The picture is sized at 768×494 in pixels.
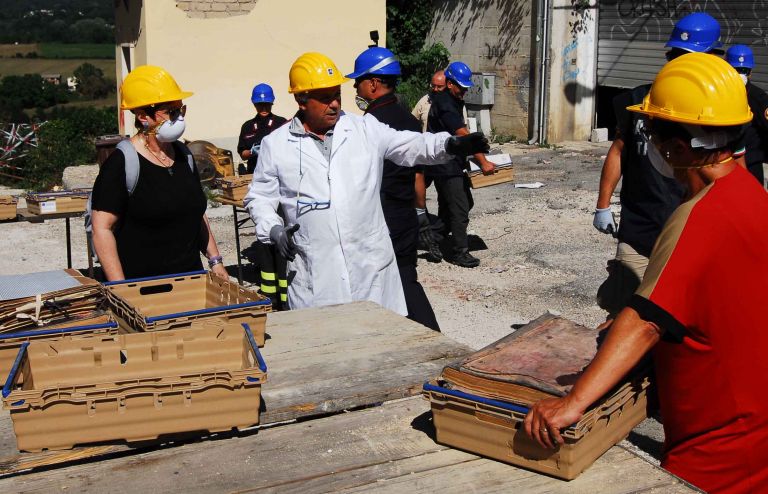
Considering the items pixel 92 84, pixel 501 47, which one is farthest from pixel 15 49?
pixel 501 47

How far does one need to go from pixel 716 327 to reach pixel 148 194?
255cm

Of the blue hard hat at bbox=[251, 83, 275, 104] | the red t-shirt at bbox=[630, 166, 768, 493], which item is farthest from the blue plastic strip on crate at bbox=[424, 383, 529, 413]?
the blue hard hat at bbox=[251, 83, 275, 104]

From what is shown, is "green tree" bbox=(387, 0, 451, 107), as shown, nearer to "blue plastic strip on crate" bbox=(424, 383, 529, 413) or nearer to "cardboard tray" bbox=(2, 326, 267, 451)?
"cardboard tray" bbox=(2, 326, 267, 451)

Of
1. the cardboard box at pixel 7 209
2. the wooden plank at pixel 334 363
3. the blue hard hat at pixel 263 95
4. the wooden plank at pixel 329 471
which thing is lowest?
the cardboard box at pixel 7 209

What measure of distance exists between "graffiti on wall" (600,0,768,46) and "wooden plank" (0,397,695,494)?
507 inches

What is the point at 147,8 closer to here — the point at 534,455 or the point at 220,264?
the point at 220,264

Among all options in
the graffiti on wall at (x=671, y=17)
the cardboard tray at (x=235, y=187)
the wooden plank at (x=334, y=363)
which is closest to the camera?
the wooden plank at (x=334, y=363)

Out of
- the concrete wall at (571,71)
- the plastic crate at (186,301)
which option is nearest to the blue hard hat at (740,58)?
the plastic crate at (186,301)

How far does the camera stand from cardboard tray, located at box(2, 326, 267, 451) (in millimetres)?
2268

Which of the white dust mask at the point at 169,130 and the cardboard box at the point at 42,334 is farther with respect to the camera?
the white dust mask at the point at 169,130

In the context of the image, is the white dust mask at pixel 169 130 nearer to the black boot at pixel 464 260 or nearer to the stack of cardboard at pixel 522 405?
the stack of cardboard at pixel 522 405

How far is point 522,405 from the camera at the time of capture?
2260mm

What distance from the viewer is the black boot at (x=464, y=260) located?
895cm

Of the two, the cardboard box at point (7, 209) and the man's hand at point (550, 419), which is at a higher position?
the man's hand at point (550, 419)
